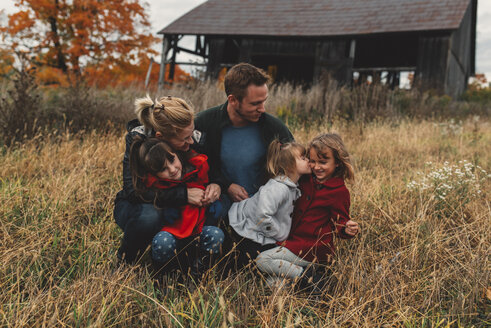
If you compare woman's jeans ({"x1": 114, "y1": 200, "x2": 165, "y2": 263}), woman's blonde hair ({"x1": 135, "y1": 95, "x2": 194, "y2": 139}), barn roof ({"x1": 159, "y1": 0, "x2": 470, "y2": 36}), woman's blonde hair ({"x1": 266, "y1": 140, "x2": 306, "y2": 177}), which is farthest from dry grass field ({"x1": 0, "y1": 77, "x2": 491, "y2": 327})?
barn roof ({"x1": 159, "y1": 0, "x2": 470, "y2": 36})

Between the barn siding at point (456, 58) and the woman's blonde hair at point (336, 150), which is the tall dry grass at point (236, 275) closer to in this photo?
the woman's blonde hair at point (336, 150)

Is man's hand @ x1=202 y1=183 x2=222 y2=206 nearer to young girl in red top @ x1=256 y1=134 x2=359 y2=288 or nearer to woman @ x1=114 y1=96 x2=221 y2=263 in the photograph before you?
woman @ x1=114 y1=96 x2=221 y2=263

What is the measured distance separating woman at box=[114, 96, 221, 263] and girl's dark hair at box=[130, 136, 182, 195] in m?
0.10

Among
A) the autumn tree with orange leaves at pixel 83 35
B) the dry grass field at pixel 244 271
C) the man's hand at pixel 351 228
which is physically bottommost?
the dry grass field at pixel 244 271

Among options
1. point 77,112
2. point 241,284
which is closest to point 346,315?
point 241,284

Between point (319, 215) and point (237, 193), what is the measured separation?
653 millimetres

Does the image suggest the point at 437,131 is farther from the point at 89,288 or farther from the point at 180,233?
the point at 89,288

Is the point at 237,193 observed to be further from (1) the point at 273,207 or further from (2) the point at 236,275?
(2) the point at 236,275

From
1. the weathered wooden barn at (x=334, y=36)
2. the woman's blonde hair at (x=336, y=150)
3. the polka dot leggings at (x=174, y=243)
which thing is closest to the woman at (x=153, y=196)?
the polka dot leggings at (x=174, y=243)

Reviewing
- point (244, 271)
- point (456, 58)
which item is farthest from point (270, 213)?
point (456, 58)

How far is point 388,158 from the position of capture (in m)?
5.10

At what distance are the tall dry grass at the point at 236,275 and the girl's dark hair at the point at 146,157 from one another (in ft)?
1.88

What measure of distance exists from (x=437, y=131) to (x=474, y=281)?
5508mm

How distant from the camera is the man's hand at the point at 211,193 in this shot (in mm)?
2443
